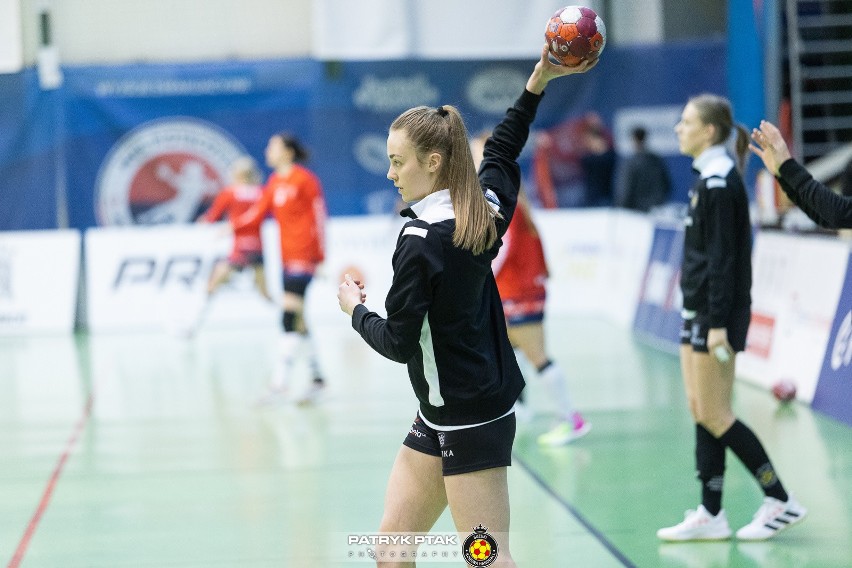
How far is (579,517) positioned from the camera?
611 centimetres

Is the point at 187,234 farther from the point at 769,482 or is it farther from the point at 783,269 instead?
the point at 769,482

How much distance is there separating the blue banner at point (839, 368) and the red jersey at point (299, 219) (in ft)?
13.3

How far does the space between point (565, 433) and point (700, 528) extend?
7.64 ft

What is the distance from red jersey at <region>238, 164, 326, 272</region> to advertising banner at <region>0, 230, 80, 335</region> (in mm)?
6203

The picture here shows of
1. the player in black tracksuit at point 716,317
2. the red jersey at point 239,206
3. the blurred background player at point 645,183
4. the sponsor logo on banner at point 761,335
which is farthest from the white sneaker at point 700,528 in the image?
the blurred background player at point 645,183

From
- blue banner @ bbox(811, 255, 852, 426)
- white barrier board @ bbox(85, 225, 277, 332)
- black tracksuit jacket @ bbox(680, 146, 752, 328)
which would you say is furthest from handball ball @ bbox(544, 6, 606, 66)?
white barrier board @ bbox(85, 225, 277, 332)

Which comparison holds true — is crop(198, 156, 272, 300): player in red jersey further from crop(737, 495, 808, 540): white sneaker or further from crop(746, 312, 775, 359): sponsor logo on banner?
crop(737, 495, 808, 540): white sneaker

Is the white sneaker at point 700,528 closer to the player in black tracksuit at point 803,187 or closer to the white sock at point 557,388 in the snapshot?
the player in black tracksuit at point 803,187

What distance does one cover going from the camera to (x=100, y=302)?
1466cm

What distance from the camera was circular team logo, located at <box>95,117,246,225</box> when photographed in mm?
15945

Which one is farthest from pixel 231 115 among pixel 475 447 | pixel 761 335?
pixel 475 447

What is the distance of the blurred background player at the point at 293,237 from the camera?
940cm

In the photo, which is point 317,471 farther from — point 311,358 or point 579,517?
point 311,358

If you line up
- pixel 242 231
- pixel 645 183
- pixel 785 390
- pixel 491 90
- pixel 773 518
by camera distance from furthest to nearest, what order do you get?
pixel 491 90 < pixel 645 183 < pixel 242 231 < pixel 785 390 < pixel 773 518
